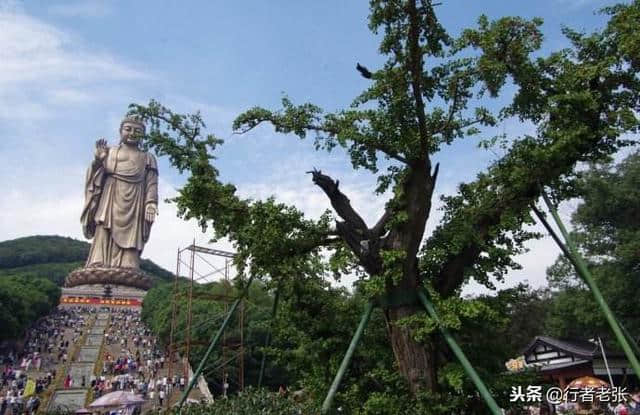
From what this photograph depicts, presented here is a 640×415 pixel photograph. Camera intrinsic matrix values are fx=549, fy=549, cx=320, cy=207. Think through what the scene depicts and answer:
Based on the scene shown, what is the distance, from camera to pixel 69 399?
19656 millimetres

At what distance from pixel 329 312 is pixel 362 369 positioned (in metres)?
1.17

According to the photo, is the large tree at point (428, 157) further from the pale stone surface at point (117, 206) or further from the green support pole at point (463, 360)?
the pale stone surface at point (117, 206)

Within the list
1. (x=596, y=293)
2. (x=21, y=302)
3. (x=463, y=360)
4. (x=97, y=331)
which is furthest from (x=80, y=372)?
(x=596, y=293)

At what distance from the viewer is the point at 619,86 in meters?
7.97

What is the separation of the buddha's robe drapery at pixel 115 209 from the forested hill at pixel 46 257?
23.1 meters

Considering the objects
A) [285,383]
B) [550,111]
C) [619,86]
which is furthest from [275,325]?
[285,383]

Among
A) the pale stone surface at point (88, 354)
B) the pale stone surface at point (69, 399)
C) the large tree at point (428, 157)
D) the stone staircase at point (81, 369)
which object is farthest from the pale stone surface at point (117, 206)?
the large tree at point (428, 157)

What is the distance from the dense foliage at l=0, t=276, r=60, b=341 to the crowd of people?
2.56ft

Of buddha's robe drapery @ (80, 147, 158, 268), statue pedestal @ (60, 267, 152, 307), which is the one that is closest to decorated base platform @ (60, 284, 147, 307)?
statue pedestal @ (60, 267, 152, 307)

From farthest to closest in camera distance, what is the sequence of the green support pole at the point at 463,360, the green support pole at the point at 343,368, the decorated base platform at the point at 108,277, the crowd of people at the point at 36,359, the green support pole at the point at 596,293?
1. the decorated base platform at the point at 108,277
2. the crowd of people at the point at 36,359
3. the green support pole at the point at 343,368
4. the green support pole at the point at 463,360
5. the green support pole at the point at 596,293

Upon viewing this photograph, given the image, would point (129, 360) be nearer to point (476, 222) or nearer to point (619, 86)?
point (476, 222)

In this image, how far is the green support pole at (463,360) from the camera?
644cm

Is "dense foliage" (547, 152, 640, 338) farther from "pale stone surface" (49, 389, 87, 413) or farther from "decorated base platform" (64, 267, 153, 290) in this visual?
"decorated base platform" (64, 267, 153, 290)

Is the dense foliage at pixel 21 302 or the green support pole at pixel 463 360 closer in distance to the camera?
the green support pole at pixel 463 360
